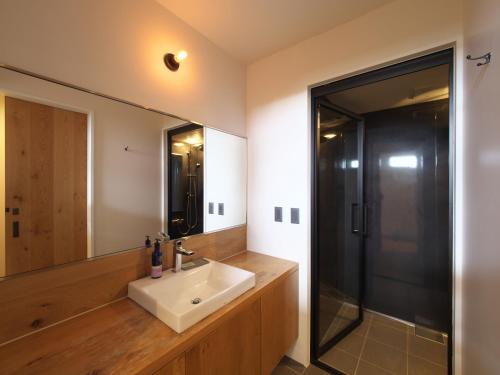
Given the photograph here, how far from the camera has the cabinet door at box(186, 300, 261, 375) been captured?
91 centimetres

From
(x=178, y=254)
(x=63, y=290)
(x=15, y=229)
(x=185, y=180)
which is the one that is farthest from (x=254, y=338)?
(x=15, y=229)

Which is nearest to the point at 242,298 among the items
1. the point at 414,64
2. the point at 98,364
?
the point at 98,364

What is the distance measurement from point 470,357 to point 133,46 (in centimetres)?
237

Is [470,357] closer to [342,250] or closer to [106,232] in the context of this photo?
[342,250]

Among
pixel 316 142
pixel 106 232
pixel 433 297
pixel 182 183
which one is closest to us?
pixel 106 232

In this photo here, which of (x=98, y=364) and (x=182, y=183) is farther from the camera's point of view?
(x=182, y=183)

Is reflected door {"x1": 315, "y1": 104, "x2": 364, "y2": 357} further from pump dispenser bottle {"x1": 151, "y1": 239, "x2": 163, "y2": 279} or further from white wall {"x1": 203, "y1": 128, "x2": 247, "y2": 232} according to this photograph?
pump dispenser bottle {"x1": 151, "y1": 239, "x2": 163, "y2": 279}

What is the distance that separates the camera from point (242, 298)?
1.16 metres

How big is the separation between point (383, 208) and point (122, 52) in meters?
2.71

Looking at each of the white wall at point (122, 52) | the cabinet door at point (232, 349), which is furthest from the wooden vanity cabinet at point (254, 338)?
the white wall at point (122, 52)

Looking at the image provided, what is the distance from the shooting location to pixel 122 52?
1193 mm

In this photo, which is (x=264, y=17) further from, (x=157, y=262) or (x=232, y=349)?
(x=232, y=349)

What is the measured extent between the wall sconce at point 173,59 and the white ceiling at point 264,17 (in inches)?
11.3

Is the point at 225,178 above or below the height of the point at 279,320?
Result: above
